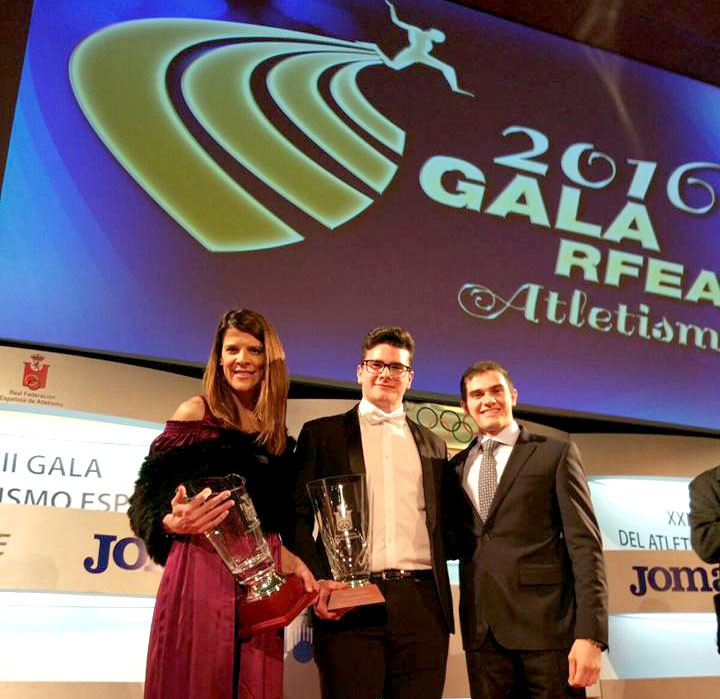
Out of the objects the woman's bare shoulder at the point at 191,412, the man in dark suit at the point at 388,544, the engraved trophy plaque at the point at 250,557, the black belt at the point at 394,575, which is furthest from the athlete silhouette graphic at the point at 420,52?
the engraved trophy plaque at the point at 250,557

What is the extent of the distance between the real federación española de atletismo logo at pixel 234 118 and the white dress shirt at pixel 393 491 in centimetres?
133

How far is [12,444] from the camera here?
2.77 metres

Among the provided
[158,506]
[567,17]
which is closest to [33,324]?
[158,506]

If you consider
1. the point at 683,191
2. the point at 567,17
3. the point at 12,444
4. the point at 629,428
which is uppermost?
the point at 567,17

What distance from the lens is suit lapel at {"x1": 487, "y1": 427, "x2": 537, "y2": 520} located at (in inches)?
89.6

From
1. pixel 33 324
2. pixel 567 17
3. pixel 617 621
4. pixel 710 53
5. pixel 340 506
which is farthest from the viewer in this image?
pixel 710 53

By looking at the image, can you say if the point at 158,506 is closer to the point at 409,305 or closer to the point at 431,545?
the point at 431,545

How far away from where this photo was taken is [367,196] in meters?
3.65

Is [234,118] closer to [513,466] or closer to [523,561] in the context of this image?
[513,466]

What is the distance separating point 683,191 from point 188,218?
2.96 meters

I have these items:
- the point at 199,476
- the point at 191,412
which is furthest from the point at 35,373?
the point at 199,476

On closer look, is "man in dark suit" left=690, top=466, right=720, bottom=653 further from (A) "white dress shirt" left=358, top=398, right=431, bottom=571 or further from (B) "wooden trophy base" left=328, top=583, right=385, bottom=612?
(B) "wooden trophy base" left=328, top=583, right=385, bottom=612

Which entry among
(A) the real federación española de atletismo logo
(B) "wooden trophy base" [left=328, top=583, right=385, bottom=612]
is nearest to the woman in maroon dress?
(B) "wooden trophy base" [left=328, top=583, right=385, bottom=612]

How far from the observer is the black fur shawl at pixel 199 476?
75.8 inches
